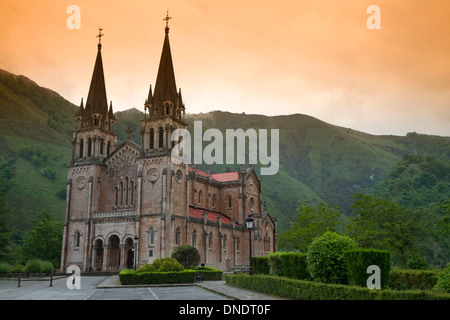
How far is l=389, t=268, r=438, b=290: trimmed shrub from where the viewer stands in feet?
81.1

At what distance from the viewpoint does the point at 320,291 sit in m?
18.6

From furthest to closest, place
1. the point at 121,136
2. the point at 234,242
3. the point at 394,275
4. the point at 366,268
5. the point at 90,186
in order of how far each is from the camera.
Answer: the point at 121,136
the point at 234,242
the point at 90,186
the point at 394,275
the point at 366,268

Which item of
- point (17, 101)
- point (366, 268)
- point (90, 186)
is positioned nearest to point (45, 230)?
point (90, 186)

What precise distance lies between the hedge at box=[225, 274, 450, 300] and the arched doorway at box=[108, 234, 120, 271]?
31.7 meters

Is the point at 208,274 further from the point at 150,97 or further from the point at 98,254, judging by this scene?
the point at 150,97

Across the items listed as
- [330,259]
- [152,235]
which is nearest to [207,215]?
[152,235]

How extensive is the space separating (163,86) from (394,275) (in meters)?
41.6

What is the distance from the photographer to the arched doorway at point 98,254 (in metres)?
56.3

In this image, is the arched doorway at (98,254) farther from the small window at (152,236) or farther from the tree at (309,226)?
the tree at (309,226)

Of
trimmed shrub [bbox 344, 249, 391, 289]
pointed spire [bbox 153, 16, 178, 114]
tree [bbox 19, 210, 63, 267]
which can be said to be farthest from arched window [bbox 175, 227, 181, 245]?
trimmed shrub [bbox 344, 249, 391, 289]

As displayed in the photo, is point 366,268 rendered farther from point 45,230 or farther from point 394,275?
point 45,230

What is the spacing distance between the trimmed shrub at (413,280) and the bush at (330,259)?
16.9ft

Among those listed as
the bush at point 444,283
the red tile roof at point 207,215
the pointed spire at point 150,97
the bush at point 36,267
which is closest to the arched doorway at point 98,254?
the bush at point 36,267
